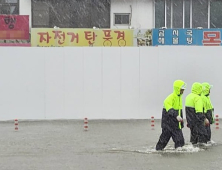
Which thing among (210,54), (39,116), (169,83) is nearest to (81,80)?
(39,116)

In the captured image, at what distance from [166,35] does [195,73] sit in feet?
7.76

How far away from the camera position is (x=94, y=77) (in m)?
19.8

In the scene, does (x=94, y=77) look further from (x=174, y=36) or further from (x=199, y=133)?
(x=199, y=133)

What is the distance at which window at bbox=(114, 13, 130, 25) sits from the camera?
83.3 feet

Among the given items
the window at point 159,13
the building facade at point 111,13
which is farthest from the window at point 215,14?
the window at point 159,13

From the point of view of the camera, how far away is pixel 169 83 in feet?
65.6

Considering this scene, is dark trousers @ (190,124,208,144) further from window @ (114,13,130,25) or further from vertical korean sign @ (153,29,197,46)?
window @ (114,13,130,25)

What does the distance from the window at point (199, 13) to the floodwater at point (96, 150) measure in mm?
9482

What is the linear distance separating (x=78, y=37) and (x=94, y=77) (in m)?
2.30

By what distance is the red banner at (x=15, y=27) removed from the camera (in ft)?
71.1

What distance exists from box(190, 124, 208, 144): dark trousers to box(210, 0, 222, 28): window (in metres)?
13.3

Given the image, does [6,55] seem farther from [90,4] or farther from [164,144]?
[164,144]

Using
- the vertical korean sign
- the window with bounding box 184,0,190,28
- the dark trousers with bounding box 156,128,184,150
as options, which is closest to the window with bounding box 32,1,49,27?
the vertical korean sign

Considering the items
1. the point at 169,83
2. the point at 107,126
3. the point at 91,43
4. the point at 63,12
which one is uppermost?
the point at 63,12
